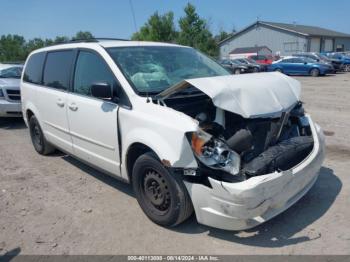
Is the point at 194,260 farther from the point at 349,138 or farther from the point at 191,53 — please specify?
the point at 349,138

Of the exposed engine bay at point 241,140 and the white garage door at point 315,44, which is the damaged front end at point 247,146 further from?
the white garage door at point 315,44

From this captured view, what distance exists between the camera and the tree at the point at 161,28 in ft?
146

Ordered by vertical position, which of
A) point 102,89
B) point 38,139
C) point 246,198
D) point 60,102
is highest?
point 102,89

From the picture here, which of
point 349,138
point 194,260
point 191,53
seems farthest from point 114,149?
point 349,138

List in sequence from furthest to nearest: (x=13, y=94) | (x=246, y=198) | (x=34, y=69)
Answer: (x=13, y=94) → (x=34, y=69) → (x=246, y=198)

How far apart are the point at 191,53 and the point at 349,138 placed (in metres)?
3.82

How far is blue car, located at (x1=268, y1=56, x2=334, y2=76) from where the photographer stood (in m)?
25.6

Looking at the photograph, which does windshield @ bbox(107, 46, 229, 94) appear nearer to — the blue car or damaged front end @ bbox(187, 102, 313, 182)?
damaged front end @ bbox(187, 102, 313, 182)

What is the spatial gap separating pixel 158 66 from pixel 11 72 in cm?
767

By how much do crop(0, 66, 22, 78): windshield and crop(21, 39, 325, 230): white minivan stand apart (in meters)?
6.09

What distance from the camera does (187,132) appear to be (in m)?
3.02

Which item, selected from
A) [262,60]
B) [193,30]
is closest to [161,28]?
[193,30]

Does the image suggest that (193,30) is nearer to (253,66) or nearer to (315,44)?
(253,66)

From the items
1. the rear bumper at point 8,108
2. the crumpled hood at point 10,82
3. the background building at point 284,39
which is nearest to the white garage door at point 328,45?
the background building at point 284,39
